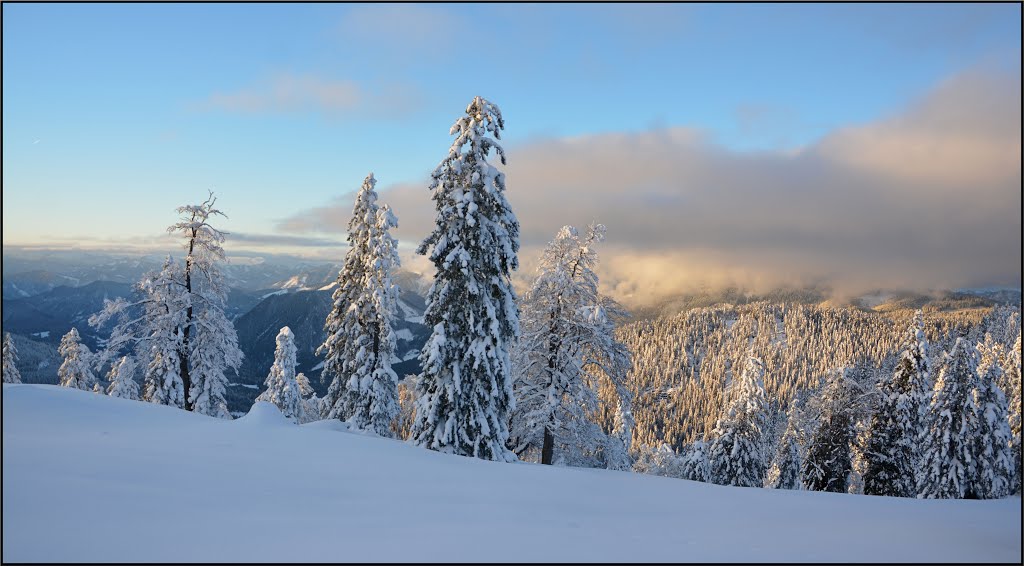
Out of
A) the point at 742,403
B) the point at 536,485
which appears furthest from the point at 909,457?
the point at 536,485

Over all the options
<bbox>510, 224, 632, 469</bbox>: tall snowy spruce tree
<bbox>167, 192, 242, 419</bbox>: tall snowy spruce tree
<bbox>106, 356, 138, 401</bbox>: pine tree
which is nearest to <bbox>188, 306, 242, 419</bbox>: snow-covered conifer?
<bbox>167, 192, 242, 419</bbox>: tall snowy spruce tree

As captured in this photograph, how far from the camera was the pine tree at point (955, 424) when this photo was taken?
26.5 m

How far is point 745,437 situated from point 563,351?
1709cm

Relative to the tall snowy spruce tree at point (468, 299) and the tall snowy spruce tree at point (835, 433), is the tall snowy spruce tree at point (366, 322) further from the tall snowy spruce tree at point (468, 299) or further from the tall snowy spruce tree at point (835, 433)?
the tall snowy spruce tree at point (835, 433)

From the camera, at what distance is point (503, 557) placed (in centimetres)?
545

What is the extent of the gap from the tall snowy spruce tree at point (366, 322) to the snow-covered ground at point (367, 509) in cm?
1446

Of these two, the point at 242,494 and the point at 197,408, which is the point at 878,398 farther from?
the point at 197,408

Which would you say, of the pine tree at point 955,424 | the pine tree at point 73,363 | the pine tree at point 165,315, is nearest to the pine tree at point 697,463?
the pine tree at point 955,424

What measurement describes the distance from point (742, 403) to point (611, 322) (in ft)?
49.2

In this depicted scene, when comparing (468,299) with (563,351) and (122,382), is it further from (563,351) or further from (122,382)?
(122,382)

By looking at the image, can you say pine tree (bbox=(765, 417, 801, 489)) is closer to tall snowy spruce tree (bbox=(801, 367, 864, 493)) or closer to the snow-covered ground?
tall snowy spruce tree (bbox=(801, 367, 864, 493))

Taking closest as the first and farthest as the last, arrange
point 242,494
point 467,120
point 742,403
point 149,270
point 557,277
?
point 242,494 → point 467,120 → point 557,277 → point 149,270 → point 742,403

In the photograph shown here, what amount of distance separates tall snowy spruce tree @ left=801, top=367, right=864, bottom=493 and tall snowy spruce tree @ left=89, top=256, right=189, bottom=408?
3498 cm

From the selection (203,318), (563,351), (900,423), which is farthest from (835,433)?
(203,318)
